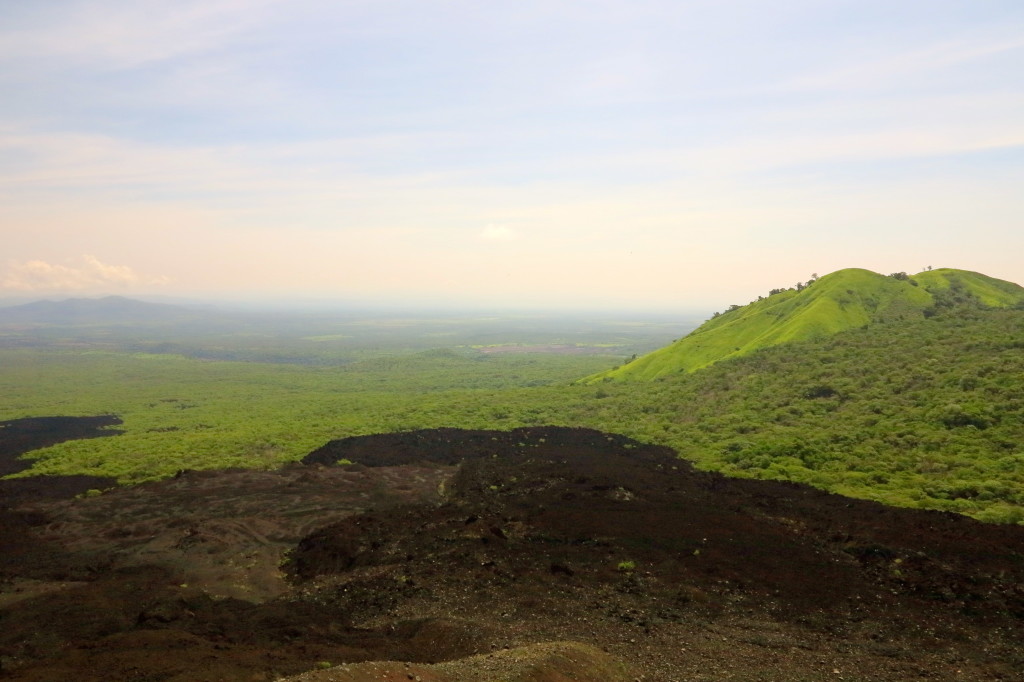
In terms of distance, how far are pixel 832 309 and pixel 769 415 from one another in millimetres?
33838

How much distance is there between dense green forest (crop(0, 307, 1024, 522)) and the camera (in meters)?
32.8

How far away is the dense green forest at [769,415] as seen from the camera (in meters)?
32.8

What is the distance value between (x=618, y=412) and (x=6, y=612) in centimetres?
5083

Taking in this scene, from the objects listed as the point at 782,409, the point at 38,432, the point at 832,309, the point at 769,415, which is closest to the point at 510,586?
the point at 769,415

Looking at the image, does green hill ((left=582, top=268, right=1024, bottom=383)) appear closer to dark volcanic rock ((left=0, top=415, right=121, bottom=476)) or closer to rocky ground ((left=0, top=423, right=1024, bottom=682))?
rocky ground ((left=0, top=423, right=1024, bottom=682))

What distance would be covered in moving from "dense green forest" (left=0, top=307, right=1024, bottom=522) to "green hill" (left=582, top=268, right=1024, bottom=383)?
13.9 ft

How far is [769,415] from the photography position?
1843 inches

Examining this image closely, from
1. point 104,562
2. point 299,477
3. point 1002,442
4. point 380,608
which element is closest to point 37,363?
point 299,477

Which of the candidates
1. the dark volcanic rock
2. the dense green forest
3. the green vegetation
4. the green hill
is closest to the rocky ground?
the dense green forest

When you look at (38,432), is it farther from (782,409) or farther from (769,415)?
(782,409)

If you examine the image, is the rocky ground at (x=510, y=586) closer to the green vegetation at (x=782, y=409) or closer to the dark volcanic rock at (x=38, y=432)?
the green vegetation at (x=782, y=409)

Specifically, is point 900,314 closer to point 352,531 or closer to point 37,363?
point 352,531

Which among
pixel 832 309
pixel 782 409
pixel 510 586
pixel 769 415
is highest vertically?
pixel 832 309

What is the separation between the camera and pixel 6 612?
19.0 meters
